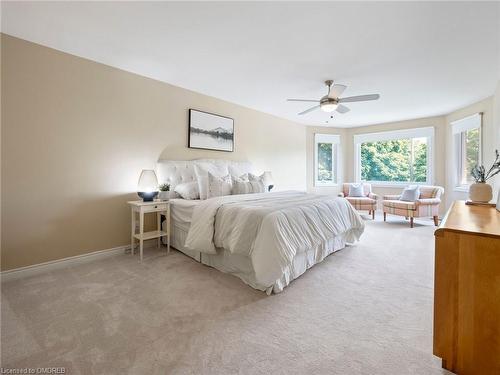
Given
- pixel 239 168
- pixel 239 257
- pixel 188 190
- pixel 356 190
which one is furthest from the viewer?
pixel 356 190

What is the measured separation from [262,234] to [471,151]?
551 centimetres

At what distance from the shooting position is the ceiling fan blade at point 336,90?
3.10m

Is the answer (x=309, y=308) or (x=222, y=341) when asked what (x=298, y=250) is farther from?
(x=222, y=341)

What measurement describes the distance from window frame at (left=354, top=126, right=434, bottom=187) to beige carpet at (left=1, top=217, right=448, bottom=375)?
13.7 ft

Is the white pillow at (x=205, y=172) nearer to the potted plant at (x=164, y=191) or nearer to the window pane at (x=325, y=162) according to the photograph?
the potted plant at (x=164, y=191)

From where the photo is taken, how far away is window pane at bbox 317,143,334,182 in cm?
703

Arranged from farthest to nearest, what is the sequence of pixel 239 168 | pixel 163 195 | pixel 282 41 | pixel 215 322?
1. pixel 239 168
2. pixel 163 195
3. pixel 282 41
4. pixel 215 322

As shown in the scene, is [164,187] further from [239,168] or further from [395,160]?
[395,160]

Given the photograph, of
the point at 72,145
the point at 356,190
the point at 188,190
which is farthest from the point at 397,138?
the point at 72,145

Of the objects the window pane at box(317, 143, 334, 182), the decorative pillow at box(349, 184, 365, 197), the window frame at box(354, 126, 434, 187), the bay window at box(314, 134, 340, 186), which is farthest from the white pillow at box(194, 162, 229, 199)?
the window frame at box(354, 126, 434, 187)

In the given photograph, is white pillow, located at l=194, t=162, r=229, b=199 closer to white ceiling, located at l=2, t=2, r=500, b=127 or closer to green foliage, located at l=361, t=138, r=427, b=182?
white ceiling, located at l=2, t=2, r=500, b=127

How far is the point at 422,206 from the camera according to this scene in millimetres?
4688

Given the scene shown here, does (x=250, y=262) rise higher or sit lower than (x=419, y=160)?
lower

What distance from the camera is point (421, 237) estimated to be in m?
4.01
